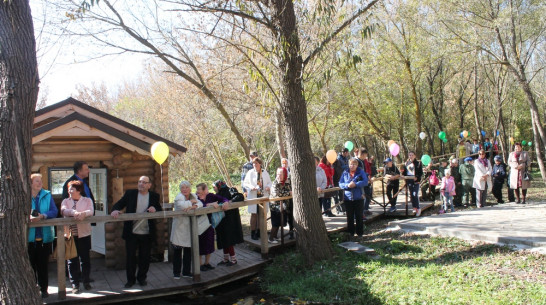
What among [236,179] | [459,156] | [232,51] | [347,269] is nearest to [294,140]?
[347,269]

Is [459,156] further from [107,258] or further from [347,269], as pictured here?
[107,258]

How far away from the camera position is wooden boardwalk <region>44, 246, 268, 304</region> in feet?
19.5

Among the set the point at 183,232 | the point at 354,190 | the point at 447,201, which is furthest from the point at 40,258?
the point at 447,201

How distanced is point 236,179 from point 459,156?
1594cm

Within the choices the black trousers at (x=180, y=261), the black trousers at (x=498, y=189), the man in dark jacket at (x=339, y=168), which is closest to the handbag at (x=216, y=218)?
the black trousers at (x=180, y=261)

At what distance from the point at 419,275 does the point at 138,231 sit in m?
4.29

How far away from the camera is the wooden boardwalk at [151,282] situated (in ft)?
19.5

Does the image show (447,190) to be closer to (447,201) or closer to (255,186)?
(447,201)

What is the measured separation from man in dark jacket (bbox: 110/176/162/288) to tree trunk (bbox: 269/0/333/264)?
2.51 meters

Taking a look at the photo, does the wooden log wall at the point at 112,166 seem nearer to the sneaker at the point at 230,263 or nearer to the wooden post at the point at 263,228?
the sneaker at the point at 230,263

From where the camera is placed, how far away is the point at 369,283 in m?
6.04

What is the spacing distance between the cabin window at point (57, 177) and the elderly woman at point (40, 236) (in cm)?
213

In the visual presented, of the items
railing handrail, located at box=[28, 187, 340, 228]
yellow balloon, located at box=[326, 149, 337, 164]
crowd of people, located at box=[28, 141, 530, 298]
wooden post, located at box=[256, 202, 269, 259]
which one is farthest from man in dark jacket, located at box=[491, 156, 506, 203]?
railing handrail, located at box=[28, 187, 340, 228]

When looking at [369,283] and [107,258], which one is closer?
[369,283]
